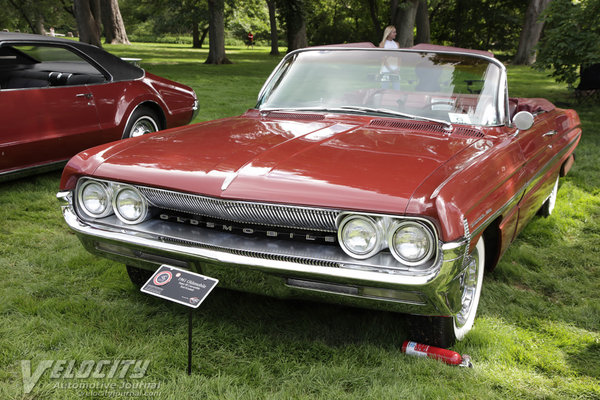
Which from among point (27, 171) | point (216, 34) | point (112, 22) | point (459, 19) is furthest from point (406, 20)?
point (112, 22)

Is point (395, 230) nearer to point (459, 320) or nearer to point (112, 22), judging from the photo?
point (459, 320)

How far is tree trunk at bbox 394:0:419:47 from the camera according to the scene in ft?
59.4

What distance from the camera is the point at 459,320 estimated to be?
295cm

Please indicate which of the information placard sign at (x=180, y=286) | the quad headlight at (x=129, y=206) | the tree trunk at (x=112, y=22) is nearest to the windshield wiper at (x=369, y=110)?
the quad headlight at (x=129, y=206)

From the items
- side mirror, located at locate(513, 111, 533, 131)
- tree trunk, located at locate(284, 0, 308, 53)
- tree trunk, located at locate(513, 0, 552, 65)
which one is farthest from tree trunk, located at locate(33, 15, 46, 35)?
side mirror, located at locate(513, 111, 533, 131)

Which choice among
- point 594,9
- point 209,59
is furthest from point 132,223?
point 209,59

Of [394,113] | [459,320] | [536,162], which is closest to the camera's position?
[459,320]

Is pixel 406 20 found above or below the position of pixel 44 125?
above

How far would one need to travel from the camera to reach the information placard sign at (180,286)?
243cm

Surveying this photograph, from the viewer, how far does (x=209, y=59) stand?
22188mm

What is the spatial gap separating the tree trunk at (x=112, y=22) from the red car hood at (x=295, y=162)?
30052mm

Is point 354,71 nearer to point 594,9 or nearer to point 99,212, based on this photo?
point 99,212

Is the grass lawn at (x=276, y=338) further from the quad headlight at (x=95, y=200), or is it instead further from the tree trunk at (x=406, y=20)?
the tree trunk at (x=406, y=20)

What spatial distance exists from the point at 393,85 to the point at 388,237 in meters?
1.81
